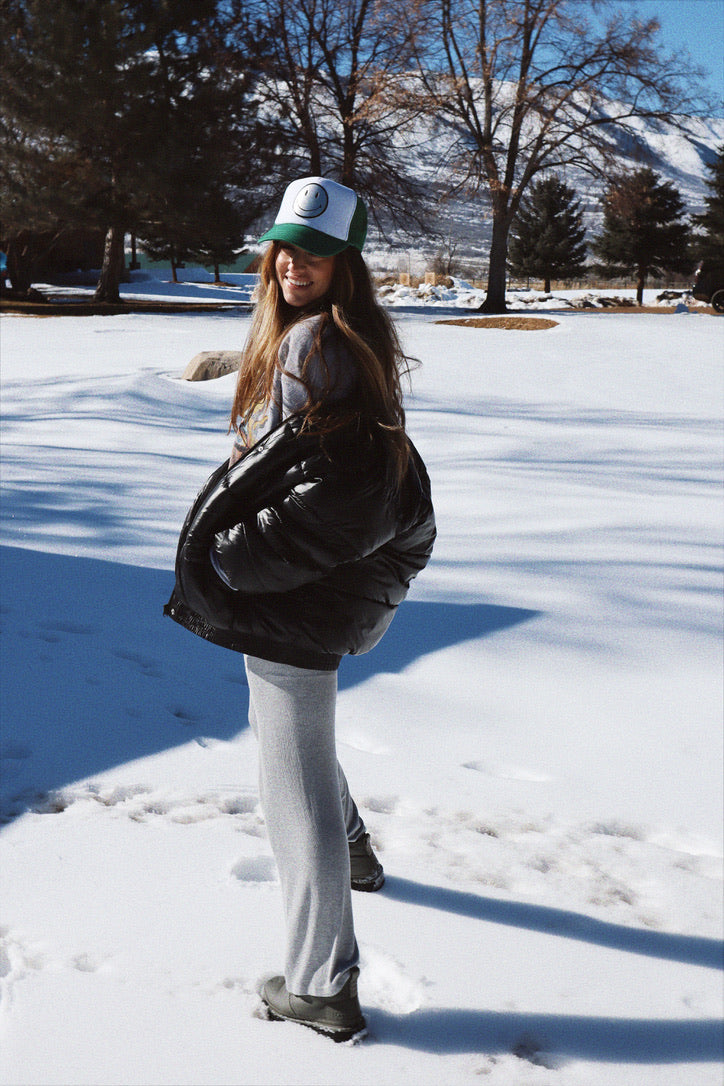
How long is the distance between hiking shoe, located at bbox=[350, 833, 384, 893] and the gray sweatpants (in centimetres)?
55

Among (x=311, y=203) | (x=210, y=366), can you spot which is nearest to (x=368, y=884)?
(x=311, y=203)

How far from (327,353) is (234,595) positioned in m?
0.48

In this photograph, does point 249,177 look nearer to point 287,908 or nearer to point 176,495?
point 176,495

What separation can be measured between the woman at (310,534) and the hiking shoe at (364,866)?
0.52 meters

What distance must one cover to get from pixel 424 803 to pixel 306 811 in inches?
48.0

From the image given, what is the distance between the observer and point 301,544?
167cm

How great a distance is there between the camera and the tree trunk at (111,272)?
27.4 metres

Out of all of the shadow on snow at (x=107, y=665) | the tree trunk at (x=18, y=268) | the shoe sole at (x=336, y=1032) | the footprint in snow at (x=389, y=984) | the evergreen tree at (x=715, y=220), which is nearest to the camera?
the shoe sole at (x=336, y=1032)

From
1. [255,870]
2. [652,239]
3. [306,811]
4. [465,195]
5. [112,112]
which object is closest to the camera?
[306,811]

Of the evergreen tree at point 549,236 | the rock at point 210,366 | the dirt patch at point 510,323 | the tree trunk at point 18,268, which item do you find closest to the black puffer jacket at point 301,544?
the rock at point 210,366

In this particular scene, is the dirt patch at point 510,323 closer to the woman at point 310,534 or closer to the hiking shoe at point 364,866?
the hiking shoe at point 364,866

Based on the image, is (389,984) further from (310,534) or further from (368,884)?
(310,534)

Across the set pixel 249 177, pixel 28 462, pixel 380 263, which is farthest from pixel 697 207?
pixel 28 462

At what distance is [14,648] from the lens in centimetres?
396
